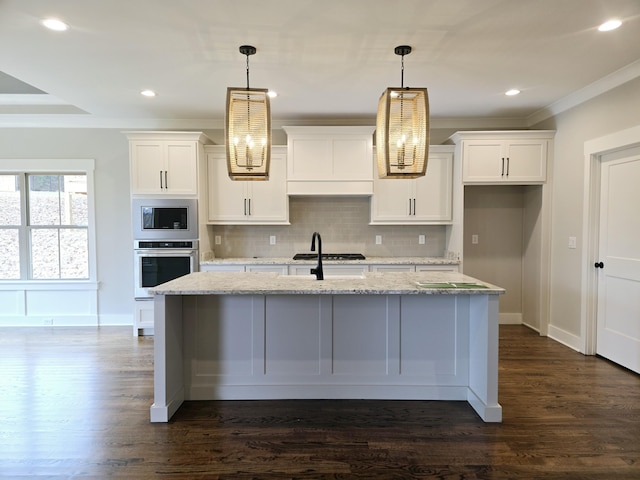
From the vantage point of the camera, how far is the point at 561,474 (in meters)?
1.96

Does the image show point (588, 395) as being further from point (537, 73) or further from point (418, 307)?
point (537, 73)

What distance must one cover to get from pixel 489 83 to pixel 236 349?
11.1 ft

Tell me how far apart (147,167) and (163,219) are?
0.67 meters

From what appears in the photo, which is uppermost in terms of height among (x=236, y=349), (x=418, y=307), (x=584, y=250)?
(x=584, y=250)

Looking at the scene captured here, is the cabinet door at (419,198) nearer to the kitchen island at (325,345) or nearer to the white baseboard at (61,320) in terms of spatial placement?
the kitchen island at (325,345)

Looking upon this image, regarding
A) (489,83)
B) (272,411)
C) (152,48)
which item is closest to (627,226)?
(489,83)

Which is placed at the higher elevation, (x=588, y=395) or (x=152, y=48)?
(x=152, y=48)

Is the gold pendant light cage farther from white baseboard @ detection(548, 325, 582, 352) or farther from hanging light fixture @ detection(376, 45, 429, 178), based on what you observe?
white baseboard @ detection(548, 325, 582, 352)

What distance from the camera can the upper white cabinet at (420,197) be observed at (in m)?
4.67

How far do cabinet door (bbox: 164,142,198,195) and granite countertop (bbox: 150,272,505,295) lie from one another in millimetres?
1933

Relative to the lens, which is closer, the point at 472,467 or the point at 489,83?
the point at 472,467

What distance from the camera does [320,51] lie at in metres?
2.91

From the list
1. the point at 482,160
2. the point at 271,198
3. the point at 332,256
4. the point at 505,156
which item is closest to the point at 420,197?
the point at 482,160

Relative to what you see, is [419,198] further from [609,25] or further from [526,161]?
[609,25]
